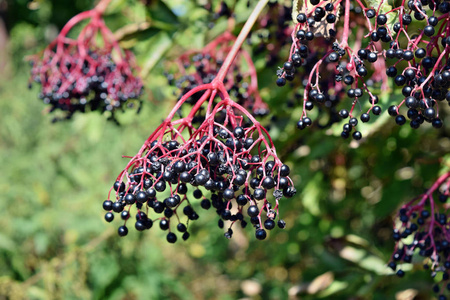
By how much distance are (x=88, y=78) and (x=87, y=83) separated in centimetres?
2

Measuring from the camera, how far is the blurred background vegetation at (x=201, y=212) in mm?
1828

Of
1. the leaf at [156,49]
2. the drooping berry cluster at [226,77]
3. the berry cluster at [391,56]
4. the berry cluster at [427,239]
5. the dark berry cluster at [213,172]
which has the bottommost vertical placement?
the dark berry cluster at [213,172]

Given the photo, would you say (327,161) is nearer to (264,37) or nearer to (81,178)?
(264,37)

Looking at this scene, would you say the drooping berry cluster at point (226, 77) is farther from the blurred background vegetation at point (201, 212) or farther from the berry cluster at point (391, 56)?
the berry cluster at point (391, 56)

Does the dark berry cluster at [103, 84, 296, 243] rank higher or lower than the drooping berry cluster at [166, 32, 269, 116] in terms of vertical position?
lower

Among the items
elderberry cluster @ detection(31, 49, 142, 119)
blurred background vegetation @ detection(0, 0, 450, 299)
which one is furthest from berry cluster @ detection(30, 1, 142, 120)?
blurred background vegetation @ detection(0, 0, 450, 299)

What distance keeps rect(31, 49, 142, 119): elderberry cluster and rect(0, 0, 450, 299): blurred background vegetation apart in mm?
202

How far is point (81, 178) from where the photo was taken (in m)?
3.56

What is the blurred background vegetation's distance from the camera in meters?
1.83

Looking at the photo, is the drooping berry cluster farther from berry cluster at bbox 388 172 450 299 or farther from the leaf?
berry cluster at bbox 388 172 450 299

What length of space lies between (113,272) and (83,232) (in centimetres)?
49

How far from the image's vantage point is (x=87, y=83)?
157 centimetres

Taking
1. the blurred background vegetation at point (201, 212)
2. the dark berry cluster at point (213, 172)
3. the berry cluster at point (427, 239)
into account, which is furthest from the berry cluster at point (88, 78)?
the berry cluster at point (427, 239)

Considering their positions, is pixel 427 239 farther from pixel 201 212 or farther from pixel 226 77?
pixel 201 212
